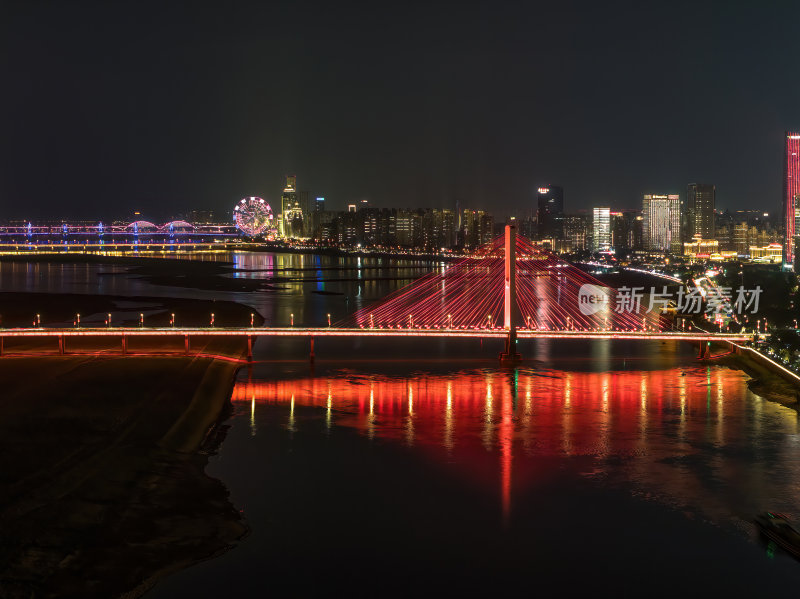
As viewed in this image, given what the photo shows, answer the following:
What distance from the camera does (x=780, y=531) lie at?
12688mm

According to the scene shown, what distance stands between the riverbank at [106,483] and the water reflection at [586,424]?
2261 millimetres

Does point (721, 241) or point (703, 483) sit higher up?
point (721, 241)

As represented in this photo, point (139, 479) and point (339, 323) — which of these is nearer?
point (139, 479)

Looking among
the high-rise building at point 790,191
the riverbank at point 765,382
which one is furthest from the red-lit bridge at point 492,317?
the high-rise building at point 790,191

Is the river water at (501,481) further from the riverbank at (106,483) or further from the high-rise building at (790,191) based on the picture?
the high-rise building at (790,191)

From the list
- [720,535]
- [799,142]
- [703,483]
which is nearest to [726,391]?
[703,483]

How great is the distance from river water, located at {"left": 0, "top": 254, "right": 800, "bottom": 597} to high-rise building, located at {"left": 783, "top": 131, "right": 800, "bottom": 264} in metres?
83.0

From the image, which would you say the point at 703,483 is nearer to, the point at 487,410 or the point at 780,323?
the point at 487,410

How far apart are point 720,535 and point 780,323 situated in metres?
26.9

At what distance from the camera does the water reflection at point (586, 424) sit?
1539cm

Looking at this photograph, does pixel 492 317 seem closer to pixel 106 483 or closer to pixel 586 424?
pixel 586 424

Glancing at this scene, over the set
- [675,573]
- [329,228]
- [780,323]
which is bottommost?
[675,573]

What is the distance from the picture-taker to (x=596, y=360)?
29.6 metres

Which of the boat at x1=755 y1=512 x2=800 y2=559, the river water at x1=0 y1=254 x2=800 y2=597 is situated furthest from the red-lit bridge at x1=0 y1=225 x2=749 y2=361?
the boat at x1=755 y1=512 x2=800 y2=559
